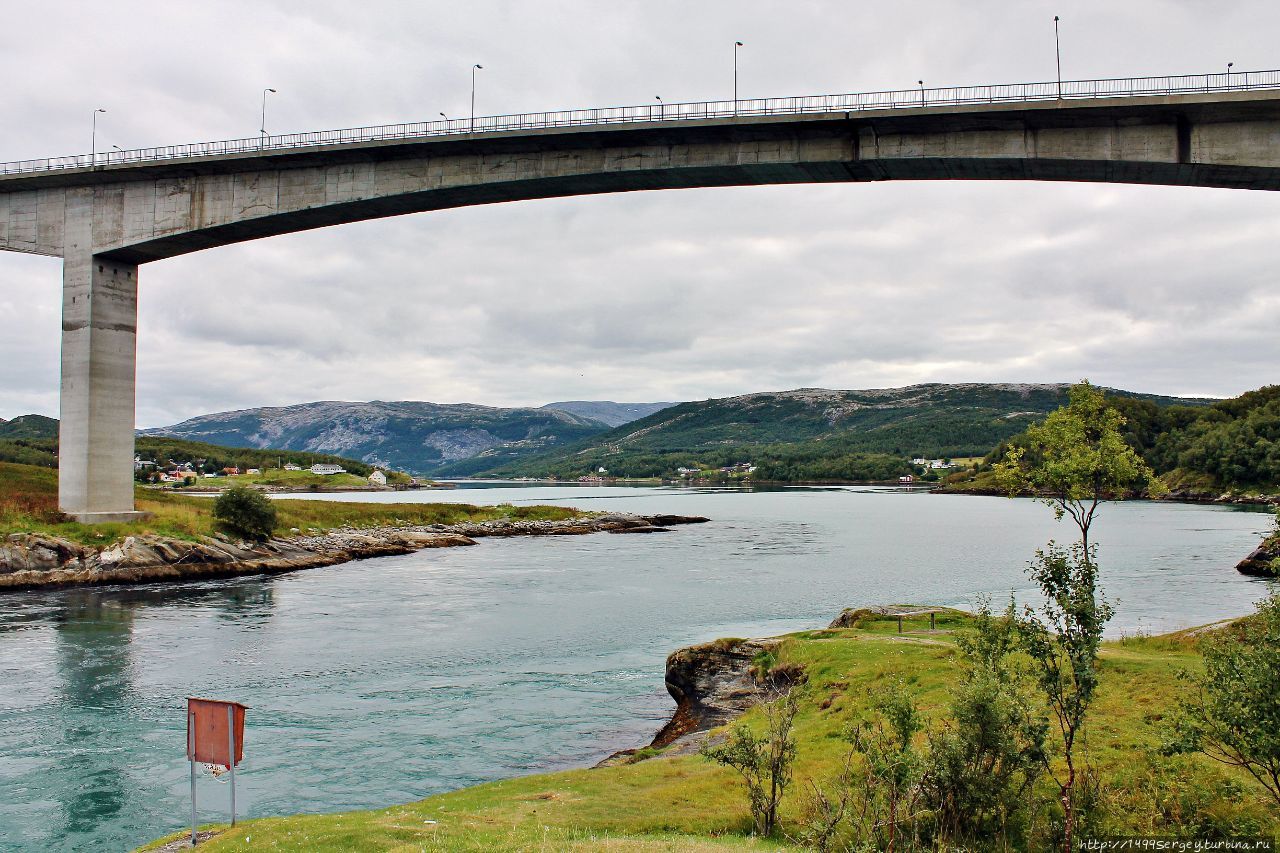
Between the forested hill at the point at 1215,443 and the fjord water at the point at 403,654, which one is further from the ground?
the forested hill at the point at 1215,443

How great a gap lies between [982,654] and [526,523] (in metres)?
92.3

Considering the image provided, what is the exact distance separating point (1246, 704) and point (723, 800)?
29.1 feet

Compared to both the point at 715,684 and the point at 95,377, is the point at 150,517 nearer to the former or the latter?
the point at 95,377

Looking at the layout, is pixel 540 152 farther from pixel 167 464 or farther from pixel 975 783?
pixel 167 464

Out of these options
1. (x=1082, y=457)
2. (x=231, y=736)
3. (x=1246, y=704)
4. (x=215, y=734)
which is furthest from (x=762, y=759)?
(x=215, y=734)

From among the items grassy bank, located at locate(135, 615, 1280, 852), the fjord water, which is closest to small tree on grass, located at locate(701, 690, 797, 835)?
grassy bank, located at locate(135, 615, 1280, 852)

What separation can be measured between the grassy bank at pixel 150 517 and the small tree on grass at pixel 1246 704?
2308 inches

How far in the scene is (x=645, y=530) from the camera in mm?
105062

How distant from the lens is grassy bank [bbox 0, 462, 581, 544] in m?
51.6

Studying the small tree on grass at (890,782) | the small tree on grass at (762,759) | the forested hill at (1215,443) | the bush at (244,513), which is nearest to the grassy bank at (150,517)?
the bush at (244,513)

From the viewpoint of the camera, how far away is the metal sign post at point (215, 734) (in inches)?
521

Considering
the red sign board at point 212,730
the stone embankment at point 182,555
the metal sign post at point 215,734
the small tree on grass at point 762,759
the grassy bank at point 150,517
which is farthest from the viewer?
the grassy bank at point 150,517

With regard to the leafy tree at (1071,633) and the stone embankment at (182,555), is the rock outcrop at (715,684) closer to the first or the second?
the leafy tree at (1071,633)

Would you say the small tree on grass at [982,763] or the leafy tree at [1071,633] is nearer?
the small tree on grass at [982,763]
